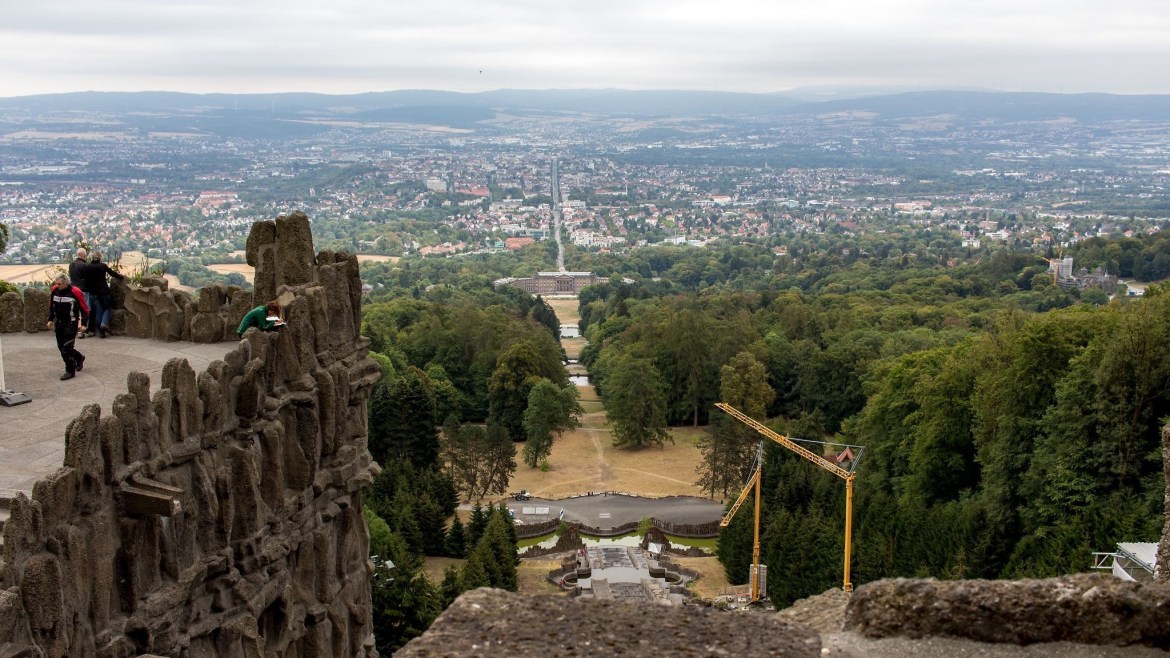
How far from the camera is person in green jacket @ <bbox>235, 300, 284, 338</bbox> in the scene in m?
14.6

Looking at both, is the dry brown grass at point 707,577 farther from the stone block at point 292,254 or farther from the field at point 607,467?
the stone block at point 292,254

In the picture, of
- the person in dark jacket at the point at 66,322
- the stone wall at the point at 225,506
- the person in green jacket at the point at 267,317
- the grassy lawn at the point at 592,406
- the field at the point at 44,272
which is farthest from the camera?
the grassy lawn at the point at 592,406

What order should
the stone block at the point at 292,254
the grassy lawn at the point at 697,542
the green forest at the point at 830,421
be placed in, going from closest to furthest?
the stone block at the point at 292,254 → the green forest at the point at 830,421 → the grassy lawn at the point at 697,542

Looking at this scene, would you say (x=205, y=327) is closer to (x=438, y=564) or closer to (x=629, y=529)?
(x=438, y=564)

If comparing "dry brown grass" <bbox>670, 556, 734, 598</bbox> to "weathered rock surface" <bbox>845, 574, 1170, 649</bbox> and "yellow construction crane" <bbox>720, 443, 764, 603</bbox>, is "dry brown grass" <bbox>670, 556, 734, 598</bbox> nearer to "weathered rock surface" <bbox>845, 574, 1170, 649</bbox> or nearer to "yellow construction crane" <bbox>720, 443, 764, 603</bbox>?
"yellow construction crane" <bbox>720, 443, 764, 603</bbox>

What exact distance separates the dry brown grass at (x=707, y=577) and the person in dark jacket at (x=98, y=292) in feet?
75.2

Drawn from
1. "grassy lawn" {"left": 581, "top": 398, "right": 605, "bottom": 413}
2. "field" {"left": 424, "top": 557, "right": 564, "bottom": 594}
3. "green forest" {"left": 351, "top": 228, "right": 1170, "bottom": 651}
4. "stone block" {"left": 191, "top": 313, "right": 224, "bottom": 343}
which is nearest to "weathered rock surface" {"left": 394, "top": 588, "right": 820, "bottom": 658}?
"stone block" {"left": 191, "top": 313, "right": 224, "bottom": 343}

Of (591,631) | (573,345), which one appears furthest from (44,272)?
(573,345)

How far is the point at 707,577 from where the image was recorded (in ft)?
130

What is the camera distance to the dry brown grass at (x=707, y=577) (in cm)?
3752

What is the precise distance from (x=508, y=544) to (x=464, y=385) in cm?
3028

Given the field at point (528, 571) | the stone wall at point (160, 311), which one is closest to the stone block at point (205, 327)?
the stone wall at point (160, 311)

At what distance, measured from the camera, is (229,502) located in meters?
12.8

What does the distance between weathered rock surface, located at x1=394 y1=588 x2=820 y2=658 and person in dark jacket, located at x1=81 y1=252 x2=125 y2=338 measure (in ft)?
34.6
